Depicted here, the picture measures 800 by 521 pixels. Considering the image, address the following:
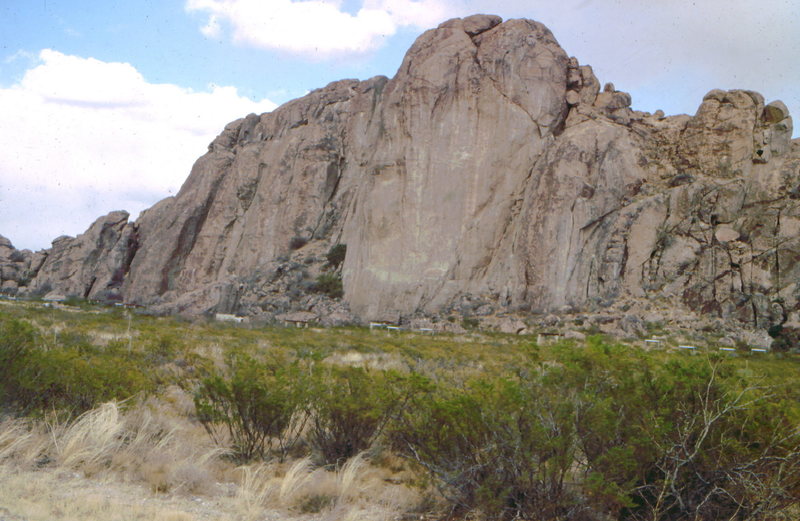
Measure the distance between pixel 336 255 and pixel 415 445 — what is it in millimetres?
47036

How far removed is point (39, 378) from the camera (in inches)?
368

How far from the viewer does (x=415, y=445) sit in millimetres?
8047

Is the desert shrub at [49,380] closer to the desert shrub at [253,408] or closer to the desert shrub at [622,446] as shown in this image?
the desert shrub at [253,408]

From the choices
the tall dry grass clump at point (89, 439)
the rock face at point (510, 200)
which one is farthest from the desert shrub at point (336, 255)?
the tall dry grass clump at point (89, 439)

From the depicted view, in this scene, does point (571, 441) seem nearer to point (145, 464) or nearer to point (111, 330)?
point (145, 464)

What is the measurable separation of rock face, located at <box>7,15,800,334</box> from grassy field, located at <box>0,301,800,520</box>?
30.1m

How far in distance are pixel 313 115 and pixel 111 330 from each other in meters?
39.2

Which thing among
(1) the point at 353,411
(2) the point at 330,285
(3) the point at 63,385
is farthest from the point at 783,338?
(3) the point at 63,385

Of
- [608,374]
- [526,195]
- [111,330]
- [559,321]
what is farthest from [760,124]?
[608,374]

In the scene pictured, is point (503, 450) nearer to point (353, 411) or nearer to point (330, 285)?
point (353, 411)

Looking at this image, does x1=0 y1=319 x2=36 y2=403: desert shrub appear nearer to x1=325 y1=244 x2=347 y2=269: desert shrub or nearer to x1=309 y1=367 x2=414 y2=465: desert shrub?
x1=309 y1=367 x2=414 y2=465: desert shrub

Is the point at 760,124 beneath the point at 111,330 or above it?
above

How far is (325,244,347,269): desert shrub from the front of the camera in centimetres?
5425

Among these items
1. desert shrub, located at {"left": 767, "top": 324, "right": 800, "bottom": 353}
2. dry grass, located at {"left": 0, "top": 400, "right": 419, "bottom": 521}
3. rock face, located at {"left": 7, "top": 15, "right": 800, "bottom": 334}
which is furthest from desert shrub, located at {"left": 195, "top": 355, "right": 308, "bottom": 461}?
rock face, located at {"left": 7, "top": 15, "right": 800, "bottom": 334}
